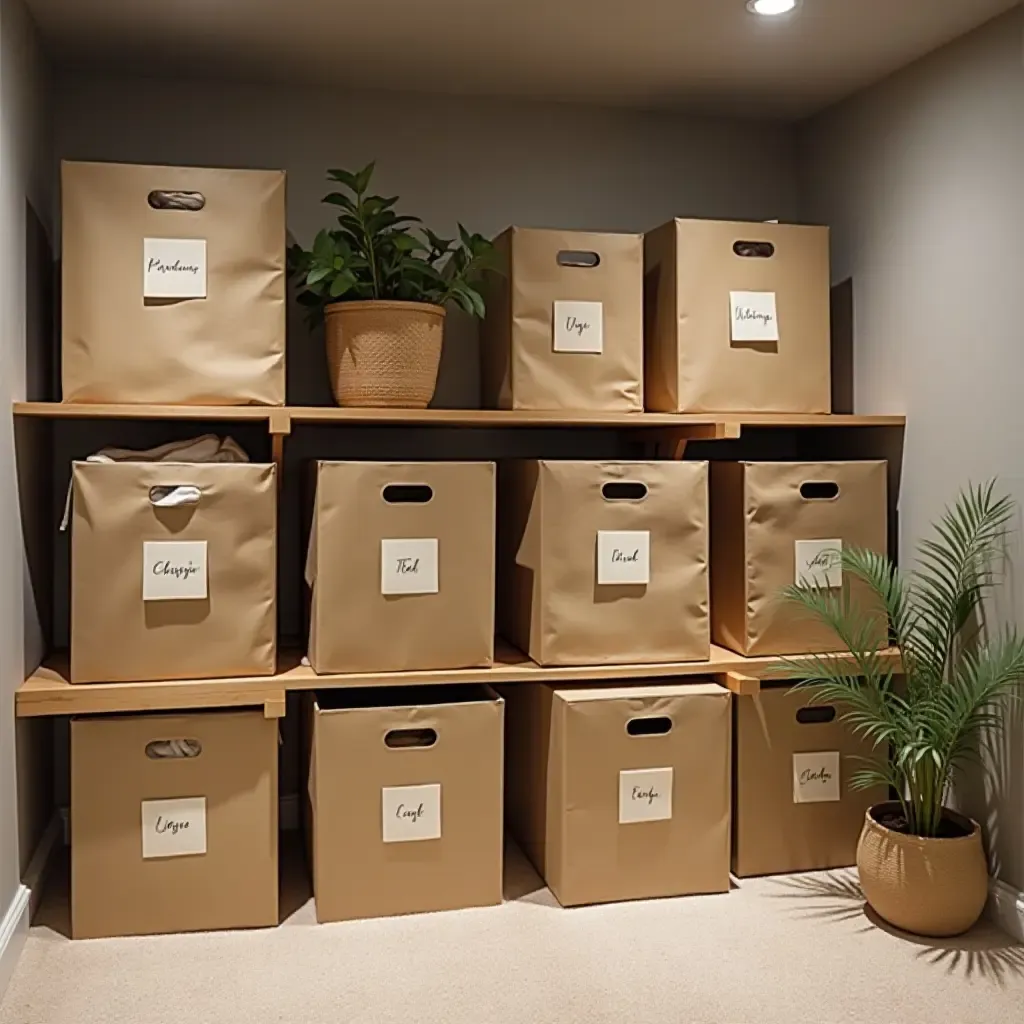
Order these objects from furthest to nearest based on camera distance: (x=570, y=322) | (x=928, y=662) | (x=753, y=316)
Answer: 1. (x=753, y=316)
2. (x=570, y=322)
3. (x=928, y=662)

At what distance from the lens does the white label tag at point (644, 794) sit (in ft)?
8.58

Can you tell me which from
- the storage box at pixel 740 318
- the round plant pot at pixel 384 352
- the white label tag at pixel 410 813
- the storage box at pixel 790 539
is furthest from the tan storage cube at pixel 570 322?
the white label tag at pixel 410 813

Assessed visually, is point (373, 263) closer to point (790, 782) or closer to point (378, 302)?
point (378, 302)

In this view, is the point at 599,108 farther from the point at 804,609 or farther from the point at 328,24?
the point at 804,609

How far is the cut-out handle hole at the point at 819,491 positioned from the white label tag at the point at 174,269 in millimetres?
1489

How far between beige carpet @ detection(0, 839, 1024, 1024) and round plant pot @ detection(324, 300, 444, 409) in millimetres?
1162

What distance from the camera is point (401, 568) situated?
2547mm

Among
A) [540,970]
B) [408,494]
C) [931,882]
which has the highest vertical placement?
[408,494]

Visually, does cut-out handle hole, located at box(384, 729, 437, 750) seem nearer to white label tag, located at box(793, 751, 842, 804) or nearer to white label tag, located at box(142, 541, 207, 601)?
white label tag, located at box(142, 541, 207, 601)

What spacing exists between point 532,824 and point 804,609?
2.78ft

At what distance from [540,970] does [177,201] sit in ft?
5.88

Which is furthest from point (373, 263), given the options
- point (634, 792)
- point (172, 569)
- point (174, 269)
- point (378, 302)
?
point (634, 792)

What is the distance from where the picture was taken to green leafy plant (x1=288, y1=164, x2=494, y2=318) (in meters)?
2.56

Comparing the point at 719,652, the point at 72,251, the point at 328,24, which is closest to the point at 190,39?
the point at 328,24
